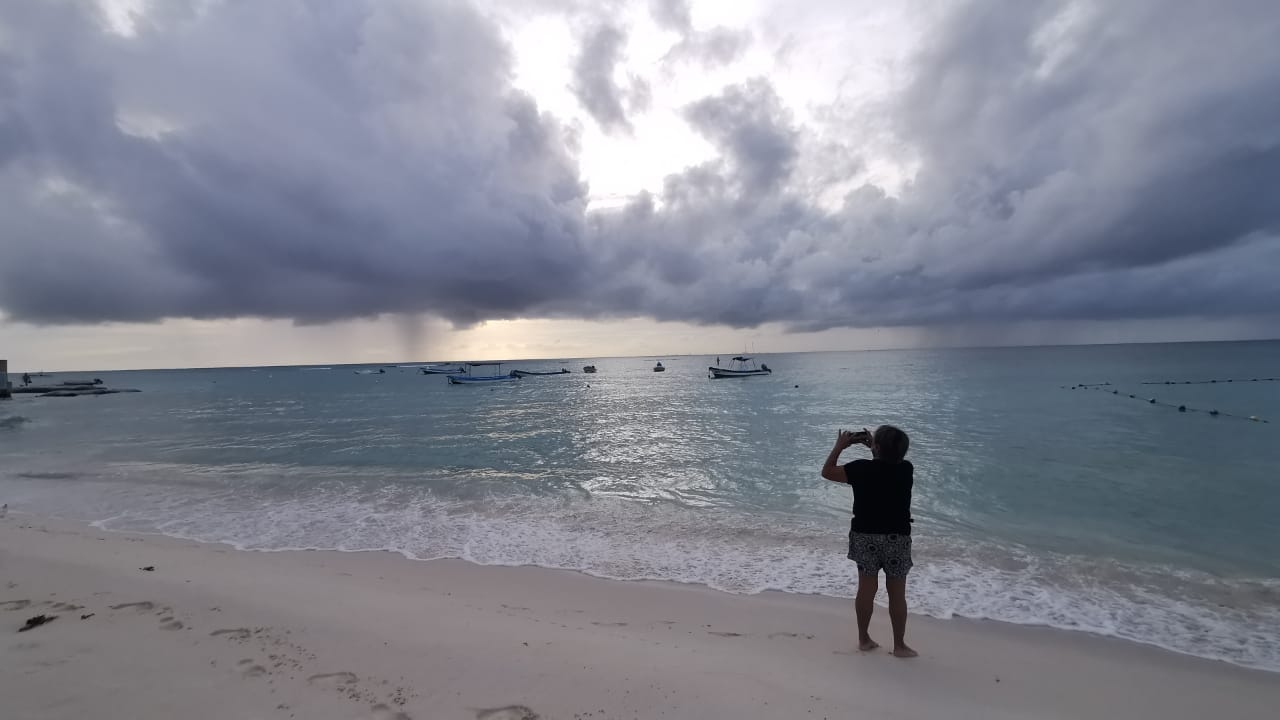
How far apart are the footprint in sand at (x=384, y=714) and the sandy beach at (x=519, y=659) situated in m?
0.02

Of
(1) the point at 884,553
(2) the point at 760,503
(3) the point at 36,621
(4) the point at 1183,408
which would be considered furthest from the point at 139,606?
(4) the point at 1183,408

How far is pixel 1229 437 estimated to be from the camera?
25047 millimetres

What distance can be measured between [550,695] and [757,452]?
18569 mm

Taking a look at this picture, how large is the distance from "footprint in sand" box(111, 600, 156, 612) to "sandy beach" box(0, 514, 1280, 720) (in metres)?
0.05

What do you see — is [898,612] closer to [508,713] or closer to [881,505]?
[881,505]

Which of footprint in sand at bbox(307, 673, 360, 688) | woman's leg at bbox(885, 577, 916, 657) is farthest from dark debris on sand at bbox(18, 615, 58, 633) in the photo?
woman's leg at bbox(885, 577, 916, 657)

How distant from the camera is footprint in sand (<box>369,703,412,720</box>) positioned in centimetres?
433

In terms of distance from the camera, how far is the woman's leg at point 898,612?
5289mm

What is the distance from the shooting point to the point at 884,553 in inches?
202

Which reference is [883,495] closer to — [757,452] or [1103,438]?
[757,452]

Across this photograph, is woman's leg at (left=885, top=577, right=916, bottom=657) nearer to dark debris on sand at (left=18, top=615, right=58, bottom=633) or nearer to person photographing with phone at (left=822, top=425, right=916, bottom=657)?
person photographing with phone at (left=822, top=425, right=916, bottom=657)

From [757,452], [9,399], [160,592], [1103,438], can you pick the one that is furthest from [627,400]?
[9,399]

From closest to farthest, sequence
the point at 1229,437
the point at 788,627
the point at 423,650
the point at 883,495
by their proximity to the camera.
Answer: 1. the point at 883,495
2. the point at 423,650
3. the point at 788,627
4. the point at 1229,437

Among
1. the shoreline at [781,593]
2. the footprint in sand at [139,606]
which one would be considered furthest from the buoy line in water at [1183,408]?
the footprint in sand at [139,606]
